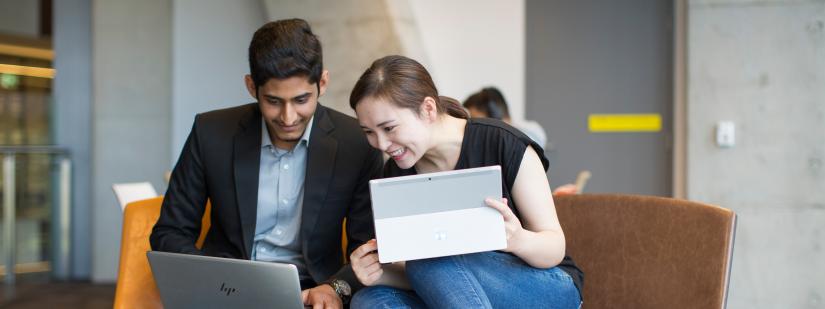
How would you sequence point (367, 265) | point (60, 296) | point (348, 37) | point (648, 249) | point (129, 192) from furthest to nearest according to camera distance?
point (60, 296), point (348, 37), point (129, 192), point (648, 249), point (367, 265)

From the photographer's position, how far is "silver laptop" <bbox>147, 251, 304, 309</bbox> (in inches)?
67.2

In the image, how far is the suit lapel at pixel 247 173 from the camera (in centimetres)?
212

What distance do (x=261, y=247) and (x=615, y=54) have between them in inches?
128

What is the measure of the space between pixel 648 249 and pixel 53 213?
17.0 feet

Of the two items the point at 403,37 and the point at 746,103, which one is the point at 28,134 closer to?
the point at 403,37

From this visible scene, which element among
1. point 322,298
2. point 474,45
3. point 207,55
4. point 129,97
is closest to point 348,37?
point 474,45

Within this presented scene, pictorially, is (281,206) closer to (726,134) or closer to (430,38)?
(726,134)

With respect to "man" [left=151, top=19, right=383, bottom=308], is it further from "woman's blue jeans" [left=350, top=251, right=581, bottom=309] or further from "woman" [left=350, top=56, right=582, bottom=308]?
"woman's blue jeans" [left=350, top=251, right=581, bottom=309]

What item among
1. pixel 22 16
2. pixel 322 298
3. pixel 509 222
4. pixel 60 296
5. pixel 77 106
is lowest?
pixel 60 296

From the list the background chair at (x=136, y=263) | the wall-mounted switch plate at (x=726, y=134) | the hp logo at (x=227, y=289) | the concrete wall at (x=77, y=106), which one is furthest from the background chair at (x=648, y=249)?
the concrete wall at (x=77, y=106)

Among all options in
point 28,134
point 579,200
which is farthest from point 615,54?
point 28,134

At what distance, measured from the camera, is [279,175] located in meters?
2.20

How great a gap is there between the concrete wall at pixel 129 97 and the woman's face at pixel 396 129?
417 centimetres

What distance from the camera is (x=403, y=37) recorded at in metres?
4.66
